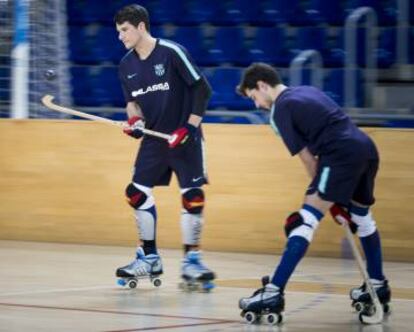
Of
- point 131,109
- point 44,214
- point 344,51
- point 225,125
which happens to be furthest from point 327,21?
point 131,109

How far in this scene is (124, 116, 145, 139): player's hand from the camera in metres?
8.66

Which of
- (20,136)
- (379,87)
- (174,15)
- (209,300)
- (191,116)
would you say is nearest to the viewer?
(209,300)

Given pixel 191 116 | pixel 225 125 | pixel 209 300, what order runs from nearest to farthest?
pixel 209 300 → pixel 191 116 → pixel 225 125

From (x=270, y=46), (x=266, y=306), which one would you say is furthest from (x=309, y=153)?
(x=270, y=46)

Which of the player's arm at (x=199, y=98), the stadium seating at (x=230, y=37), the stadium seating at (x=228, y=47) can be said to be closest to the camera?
the player's arm at (x=199, y=98)

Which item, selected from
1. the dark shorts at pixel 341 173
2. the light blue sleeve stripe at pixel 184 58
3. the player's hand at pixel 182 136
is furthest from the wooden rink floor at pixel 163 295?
the light blue sleeve stripe at pixel 184 58

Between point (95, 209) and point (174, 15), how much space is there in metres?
4.02

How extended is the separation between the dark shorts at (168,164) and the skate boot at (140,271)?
54 centimetres

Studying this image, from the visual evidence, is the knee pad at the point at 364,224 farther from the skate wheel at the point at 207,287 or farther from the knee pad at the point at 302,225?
the skate wheel at the point at 207,287

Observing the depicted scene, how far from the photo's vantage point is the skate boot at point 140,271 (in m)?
8.67

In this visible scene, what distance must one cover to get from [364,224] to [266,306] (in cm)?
89

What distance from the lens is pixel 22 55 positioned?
12.3 metres

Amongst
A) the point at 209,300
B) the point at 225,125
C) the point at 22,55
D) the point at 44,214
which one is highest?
the point at 22,55

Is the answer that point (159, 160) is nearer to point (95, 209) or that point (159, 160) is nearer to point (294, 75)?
point (95, 209)
